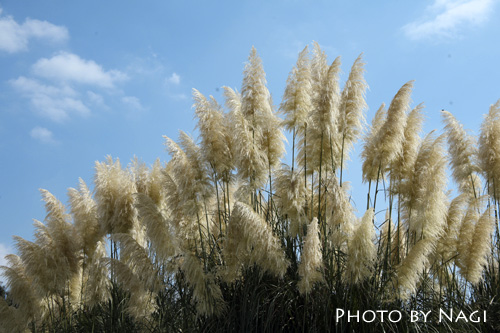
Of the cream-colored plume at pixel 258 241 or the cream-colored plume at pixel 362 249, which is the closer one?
the cream-colored plume at pixel 362 249

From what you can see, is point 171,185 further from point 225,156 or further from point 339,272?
point 339,272

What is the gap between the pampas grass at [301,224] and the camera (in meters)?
5.17

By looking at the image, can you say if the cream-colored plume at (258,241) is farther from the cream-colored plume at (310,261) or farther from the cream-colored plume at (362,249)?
the cream-colored plume at (362,249)

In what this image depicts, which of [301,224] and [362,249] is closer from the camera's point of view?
[362,249]

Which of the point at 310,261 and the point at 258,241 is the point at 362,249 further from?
the point at 258,241

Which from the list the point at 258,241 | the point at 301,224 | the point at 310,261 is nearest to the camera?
the point at 310,261

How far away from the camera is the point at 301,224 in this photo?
229 inches

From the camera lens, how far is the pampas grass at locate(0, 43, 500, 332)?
517 centimetres

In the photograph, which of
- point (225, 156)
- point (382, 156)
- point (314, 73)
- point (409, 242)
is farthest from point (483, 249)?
point (225, 156)

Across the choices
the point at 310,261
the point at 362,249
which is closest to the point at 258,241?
the point at 310,261

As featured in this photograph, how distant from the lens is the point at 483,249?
19.4 feet

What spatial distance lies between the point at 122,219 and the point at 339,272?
3.61 m

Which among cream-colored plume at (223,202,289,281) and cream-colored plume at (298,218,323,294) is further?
cream-colored plume at (223,202,289,281)

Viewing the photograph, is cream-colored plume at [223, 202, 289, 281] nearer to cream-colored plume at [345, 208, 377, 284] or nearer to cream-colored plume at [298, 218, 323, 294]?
cream-colored plume at [298, 218, 323, 294]
